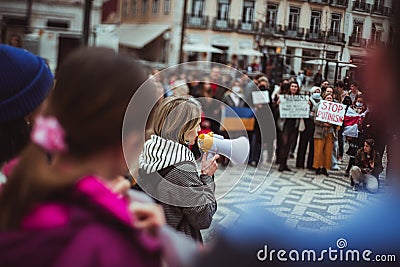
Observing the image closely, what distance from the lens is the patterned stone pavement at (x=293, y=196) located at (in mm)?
1164

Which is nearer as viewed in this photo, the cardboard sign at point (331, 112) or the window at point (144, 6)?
the cardboard sign at point (331, 112)

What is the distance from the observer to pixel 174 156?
1.28 m

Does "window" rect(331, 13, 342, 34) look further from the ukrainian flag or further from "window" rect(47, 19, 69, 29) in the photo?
"window" rect(47, 19, 69, 29)

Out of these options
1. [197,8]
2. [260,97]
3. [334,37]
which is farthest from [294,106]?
[197,8]

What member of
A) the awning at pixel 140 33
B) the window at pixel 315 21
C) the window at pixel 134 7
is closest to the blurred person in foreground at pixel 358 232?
the window at pixel 315 21

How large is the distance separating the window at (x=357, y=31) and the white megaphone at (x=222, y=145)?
355 mm

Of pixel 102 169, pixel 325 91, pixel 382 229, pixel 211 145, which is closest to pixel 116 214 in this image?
pixel 102 169

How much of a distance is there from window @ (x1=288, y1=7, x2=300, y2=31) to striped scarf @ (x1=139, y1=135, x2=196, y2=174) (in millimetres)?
388

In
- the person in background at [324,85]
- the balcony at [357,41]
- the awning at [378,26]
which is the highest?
the awning at [378,26]

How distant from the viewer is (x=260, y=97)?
5.02 ft

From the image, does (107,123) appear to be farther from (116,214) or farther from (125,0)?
(125,0)

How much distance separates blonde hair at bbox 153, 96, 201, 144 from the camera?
1239 millimetres

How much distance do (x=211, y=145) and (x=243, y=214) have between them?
0.65 ft

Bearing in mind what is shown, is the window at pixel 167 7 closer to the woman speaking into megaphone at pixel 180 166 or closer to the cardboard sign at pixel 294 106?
the woman speaking into megaphone at pixel 180 166
